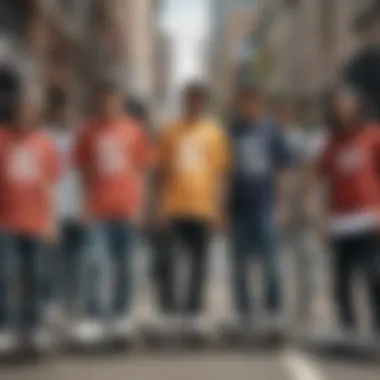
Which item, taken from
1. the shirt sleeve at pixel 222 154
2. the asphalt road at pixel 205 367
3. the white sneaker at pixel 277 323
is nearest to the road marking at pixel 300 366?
the asphalt road at pixel 205 367

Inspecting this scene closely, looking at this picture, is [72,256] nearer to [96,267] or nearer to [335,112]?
[96,267]

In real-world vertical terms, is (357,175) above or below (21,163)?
below

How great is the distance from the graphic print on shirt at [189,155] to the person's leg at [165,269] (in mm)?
453

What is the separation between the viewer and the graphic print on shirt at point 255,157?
8.55 metres

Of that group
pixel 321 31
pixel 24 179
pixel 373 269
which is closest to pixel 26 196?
pixel 24 179

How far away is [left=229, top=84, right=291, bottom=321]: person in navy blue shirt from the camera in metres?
8.54

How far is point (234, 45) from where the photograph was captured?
176 ft

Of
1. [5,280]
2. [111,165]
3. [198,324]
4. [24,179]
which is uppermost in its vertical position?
Result: [111,165]

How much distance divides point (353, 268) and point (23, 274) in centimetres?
205

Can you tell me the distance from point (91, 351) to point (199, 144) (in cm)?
161

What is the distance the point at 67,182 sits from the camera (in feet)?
29.0

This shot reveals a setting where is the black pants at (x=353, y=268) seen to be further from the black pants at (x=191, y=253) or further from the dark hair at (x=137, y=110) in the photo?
the dark hair at (x=137, y=110)

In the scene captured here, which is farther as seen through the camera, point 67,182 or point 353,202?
point 67,182

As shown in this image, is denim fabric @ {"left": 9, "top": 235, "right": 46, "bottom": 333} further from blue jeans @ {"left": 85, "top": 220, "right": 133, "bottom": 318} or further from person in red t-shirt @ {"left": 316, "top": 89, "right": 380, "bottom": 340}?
person in red t-shirt @ {"left": 316, "top": 89, "right": 380, "bottom": 340}
